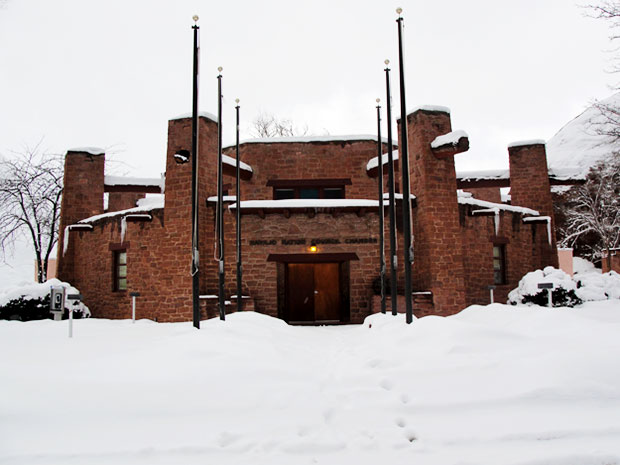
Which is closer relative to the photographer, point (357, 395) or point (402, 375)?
point (357, 395)

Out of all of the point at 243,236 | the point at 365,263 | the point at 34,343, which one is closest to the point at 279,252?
the point at 243,236

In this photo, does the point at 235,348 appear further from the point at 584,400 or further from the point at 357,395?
the point at 584,400

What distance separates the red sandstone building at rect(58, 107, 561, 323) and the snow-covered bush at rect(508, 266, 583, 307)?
172 cm

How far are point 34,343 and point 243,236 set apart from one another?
7485 mm

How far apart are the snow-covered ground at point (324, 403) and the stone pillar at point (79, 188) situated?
1212 cm

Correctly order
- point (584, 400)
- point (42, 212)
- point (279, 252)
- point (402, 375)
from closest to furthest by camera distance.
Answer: point (584, 400)
point (402, 375)
point (279, 252)
point (42, 212)

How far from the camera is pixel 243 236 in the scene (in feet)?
48.1

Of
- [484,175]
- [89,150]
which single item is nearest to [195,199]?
[89,150]

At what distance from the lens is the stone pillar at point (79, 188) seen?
17484 mm

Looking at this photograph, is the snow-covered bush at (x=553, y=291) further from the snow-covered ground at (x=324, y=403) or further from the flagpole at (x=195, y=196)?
the flagpole at (x=195, y=196)

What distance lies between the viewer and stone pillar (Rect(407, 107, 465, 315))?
1405 cm

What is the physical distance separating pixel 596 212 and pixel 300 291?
2086cm

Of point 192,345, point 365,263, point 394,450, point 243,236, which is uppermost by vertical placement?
point 243,236

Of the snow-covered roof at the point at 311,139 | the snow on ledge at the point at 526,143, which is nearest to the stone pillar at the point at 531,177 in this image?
the snow on ledge at the point at 526,143
